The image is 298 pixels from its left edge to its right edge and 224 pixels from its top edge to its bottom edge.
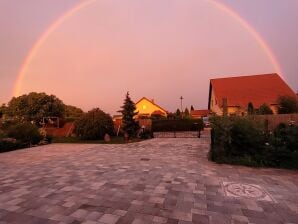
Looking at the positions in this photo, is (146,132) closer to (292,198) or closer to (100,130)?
(100,130)

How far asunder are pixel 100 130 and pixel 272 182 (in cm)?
1520

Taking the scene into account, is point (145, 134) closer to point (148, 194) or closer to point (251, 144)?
point (251, 144)

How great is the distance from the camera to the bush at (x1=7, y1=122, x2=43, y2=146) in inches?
600

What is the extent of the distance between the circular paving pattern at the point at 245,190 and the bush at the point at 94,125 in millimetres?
14788

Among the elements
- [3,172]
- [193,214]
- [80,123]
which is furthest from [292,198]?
[80,123]

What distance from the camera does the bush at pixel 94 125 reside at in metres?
18.9

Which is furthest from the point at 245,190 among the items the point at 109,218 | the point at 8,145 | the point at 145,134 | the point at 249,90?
the point at 249,90

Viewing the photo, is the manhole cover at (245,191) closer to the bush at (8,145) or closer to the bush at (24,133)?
the bush at (8,145)

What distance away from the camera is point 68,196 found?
16.5 feet

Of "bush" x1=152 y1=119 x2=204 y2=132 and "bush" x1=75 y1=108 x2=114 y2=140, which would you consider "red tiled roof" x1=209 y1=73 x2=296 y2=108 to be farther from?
"bush" x1=75 y1=108 x2=114 y2=140

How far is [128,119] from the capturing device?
822 inches

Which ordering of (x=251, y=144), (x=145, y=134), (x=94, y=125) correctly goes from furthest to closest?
(x=145, y=134)
(x=94, y=125)
(x=251, y=144)

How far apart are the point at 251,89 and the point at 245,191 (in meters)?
27.8

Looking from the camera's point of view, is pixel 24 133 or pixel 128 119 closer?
pixel 24 133
